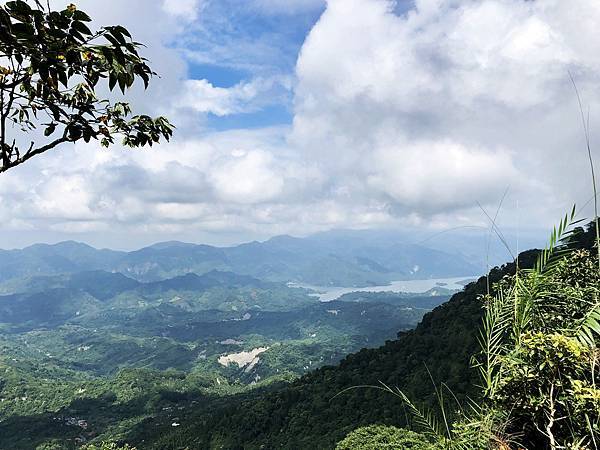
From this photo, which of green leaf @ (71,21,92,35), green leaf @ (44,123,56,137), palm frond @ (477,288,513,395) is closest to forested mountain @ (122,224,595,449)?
palm frond @ (477,288,513,395)

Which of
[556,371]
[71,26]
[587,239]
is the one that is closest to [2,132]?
[71,26]

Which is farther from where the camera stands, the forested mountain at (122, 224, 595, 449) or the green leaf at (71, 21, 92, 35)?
the forested mountain at (122, 224, 595, 449)

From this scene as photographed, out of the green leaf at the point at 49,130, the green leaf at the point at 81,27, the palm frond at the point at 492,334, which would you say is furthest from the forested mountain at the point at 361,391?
the green leaf at the point at 81,27

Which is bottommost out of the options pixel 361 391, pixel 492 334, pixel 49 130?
pixel 361 391

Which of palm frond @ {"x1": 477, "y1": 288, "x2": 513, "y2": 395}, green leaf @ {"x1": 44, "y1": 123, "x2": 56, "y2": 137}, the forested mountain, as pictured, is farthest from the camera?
the forested mountain

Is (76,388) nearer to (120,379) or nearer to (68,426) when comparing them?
(120,379)

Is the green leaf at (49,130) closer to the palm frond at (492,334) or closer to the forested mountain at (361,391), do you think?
the palm frond at (492,334)

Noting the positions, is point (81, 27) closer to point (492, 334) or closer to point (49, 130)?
point (49, 130)

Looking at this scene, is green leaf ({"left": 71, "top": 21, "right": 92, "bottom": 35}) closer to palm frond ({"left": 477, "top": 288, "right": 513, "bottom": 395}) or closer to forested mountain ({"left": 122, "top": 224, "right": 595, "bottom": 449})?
palm frond ({"left": 477, "top": 288, "right": 513, "bottom": 395})

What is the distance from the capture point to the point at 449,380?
5050cm

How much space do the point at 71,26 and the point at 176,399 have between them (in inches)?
6629

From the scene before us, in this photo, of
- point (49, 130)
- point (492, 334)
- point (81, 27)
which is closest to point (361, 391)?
point (492, 334)

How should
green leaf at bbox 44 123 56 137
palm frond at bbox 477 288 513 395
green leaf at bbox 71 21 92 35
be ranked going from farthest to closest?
green leaf at bbox 44 123 56 137 < palm frond at bbox 477 288 513 395 < green leaf at bbox 71 21 92 35

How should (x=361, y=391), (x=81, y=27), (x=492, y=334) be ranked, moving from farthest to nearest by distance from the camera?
1. (x=361, y=391)
2. (x=492, y=334)
3. (x=81, y=27)
